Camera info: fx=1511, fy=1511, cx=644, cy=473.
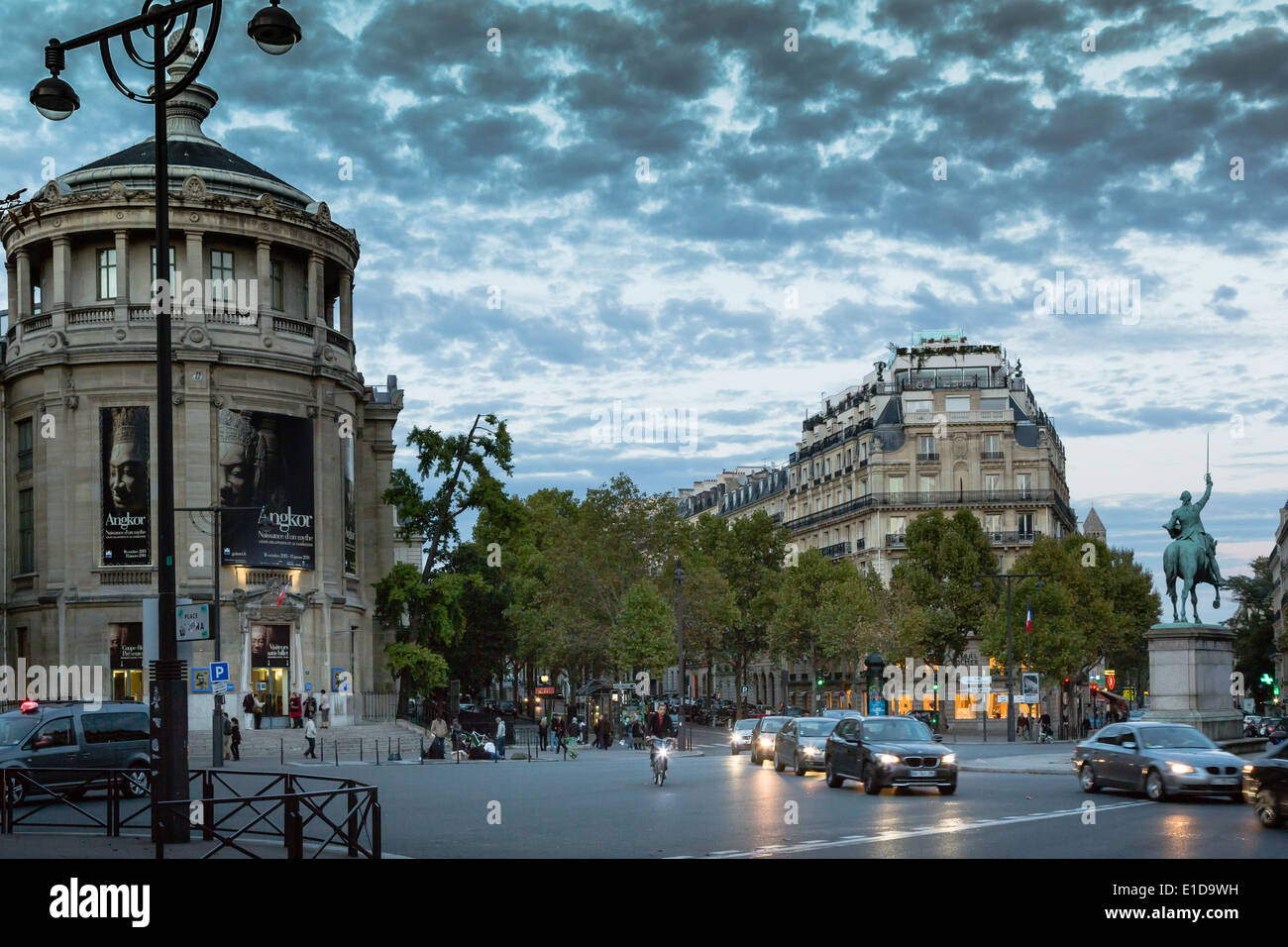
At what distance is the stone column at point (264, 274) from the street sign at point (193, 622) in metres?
48.1

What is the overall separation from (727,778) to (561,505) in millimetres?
71734

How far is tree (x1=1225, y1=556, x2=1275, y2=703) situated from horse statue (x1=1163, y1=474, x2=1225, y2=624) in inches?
3557

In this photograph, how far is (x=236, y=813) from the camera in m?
19.0

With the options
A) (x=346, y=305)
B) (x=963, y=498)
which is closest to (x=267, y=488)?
(x=346, y=305)

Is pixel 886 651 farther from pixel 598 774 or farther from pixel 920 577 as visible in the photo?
pixel 598 774

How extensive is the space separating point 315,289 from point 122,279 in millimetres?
8397

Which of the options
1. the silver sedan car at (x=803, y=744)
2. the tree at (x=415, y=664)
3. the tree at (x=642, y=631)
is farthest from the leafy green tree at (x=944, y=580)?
the silver sedan car at (x=803, y=744)

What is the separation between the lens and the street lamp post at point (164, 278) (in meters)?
16.8

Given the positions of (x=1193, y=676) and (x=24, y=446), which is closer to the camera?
(x=1193, y=676)

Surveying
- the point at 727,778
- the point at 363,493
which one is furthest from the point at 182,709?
the point at 363,493

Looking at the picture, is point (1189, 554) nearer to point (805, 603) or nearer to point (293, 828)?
point (293, 828)

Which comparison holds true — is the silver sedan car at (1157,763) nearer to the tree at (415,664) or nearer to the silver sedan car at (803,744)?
the silver sedan car at (803,744)

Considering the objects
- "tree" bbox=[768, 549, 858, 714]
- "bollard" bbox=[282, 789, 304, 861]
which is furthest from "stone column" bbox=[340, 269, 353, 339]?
"bollard" bbox=[282, 789, 304, 861]
